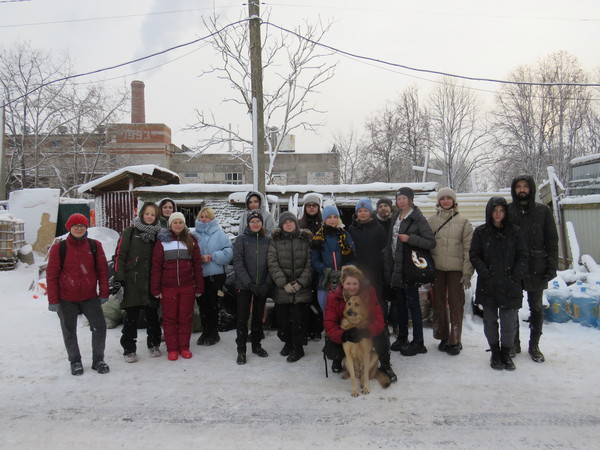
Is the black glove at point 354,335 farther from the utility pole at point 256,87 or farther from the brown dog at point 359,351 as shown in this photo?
the utility pole at point 256,87

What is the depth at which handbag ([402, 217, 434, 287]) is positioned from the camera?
4.46m

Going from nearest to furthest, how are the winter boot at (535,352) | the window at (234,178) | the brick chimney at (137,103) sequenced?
the winter boot at (535,352)
the window at (234,178)
the brick chimney at (137,103)

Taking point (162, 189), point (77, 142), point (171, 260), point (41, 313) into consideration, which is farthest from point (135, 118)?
point (171, 260)

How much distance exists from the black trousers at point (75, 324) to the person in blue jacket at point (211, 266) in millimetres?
1204

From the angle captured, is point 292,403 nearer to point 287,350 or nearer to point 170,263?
point 287,350

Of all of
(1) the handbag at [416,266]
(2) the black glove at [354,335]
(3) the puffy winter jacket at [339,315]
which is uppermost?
(1) the handbag at [416,266]

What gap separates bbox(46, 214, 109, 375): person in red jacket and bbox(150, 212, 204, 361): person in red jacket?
0.59 meters

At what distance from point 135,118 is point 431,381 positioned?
125 feet

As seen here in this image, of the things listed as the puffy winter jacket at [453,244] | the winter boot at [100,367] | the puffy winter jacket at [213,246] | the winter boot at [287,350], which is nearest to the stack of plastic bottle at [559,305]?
the puffy winter jacket at [453,244]

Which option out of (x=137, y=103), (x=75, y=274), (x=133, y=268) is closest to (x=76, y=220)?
(x=75, y=274)

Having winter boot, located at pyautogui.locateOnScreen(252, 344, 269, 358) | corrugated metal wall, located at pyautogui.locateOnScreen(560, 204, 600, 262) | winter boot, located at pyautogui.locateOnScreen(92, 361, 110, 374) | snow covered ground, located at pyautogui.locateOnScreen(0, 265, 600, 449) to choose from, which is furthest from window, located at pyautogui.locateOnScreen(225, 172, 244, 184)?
winter boot, located at pyautogui.locateOnScreen(92, 361, 110, 374)

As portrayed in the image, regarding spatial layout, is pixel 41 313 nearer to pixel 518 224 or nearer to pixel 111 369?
pixel 111 369

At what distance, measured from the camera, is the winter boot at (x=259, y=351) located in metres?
4.74

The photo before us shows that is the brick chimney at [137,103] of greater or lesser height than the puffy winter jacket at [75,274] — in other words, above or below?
above
